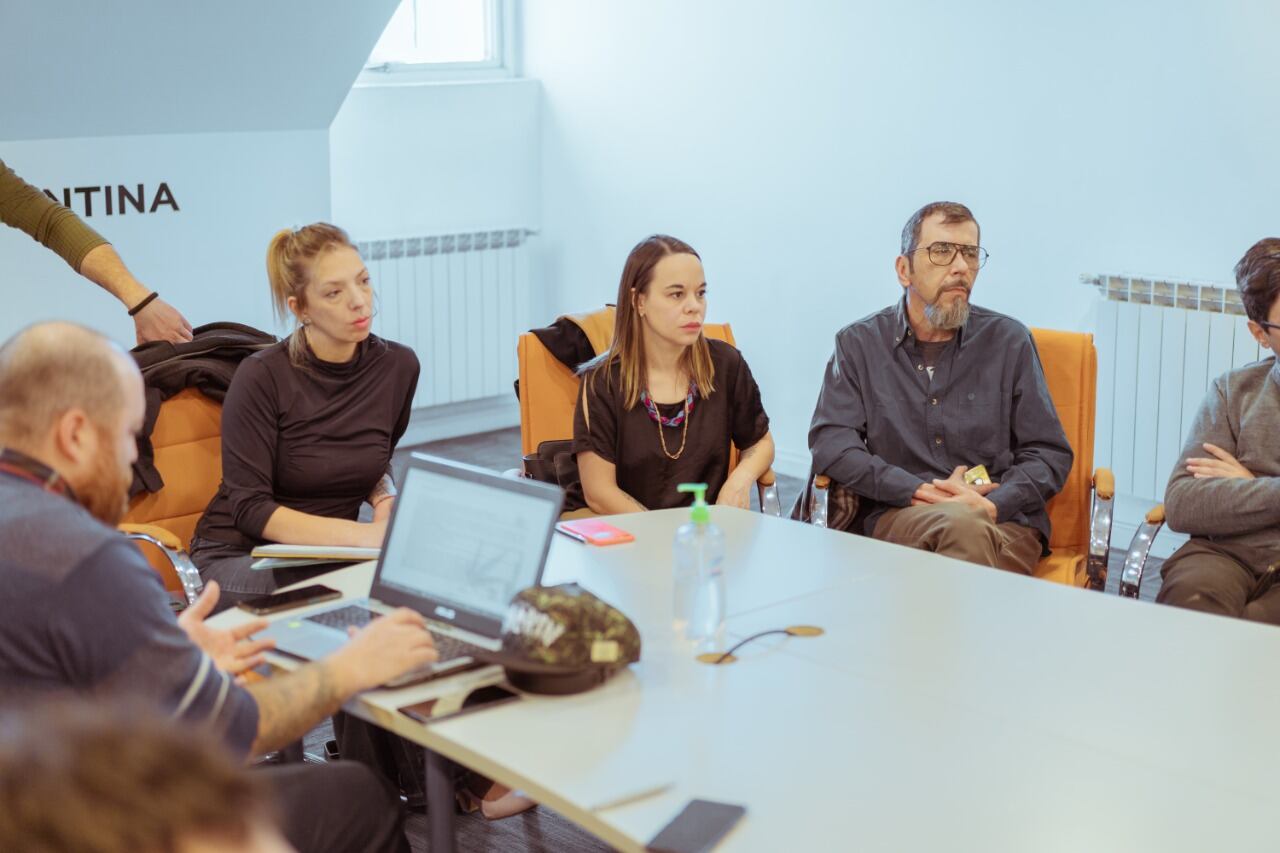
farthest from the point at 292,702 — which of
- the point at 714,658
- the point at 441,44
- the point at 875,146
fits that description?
the point at 441,44

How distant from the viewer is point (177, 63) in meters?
5.13

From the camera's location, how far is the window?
664 cm

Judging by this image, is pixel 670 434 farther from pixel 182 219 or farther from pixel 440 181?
pixel 440 181

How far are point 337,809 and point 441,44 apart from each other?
516cm

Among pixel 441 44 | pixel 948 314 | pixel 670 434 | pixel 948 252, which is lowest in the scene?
pixel 670 434

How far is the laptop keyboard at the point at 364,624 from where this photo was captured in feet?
7.61

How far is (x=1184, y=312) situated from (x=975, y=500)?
1.68 meters

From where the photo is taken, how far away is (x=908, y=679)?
7.41 feet

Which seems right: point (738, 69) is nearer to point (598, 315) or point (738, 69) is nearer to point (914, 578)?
point (598, 315)

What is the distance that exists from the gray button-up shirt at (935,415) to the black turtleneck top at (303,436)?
1061 millimetres

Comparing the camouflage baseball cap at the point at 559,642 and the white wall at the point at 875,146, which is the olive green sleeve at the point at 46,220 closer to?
the camouflage baseball cap at the point at 559,642

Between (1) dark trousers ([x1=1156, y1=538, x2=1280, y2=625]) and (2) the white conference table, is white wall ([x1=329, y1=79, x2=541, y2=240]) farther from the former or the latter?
(1) dark trousers ([x1=1156, y1=538, x2=1280, y2=625])

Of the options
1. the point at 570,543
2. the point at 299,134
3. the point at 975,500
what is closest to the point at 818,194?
the point at 299,134

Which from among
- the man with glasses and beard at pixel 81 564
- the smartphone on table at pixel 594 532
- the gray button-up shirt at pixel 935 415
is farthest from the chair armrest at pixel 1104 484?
the man with glasses and beard at pixel 81 564
